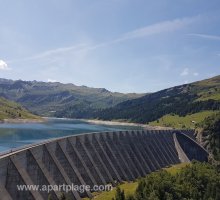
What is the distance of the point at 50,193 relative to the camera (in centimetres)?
6088

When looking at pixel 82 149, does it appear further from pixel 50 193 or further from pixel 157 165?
pixel 157 165

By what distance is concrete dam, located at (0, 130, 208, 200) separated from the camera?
173 ft

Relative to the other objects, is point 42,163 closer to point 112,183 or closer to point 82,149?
point 82,149

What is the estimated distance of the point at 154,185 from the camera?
73.6 m

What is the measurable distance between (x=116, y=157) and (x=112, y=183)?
49.6 feet

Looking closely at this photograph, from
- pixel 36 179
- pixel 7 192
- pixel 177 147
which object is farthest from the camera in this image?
pixel 177 147

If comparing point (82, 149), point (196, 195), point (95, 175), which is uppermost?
point (82, 149)

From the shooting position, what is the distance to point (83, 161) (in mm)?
83375

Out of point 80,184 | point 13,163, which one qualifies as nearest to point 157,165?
point 80,184

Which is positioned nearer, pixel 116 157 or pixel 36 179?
pixel 36 179

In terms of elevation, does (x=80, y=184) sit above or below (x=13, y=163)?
below

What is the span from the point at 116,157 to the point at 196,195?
3066cm

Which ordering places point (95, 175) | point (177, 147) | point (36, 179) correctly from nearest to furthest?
point (36, 179)
point (95, 175)
point (177, 147)

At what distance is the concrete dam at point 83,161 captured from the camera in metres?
52.8
